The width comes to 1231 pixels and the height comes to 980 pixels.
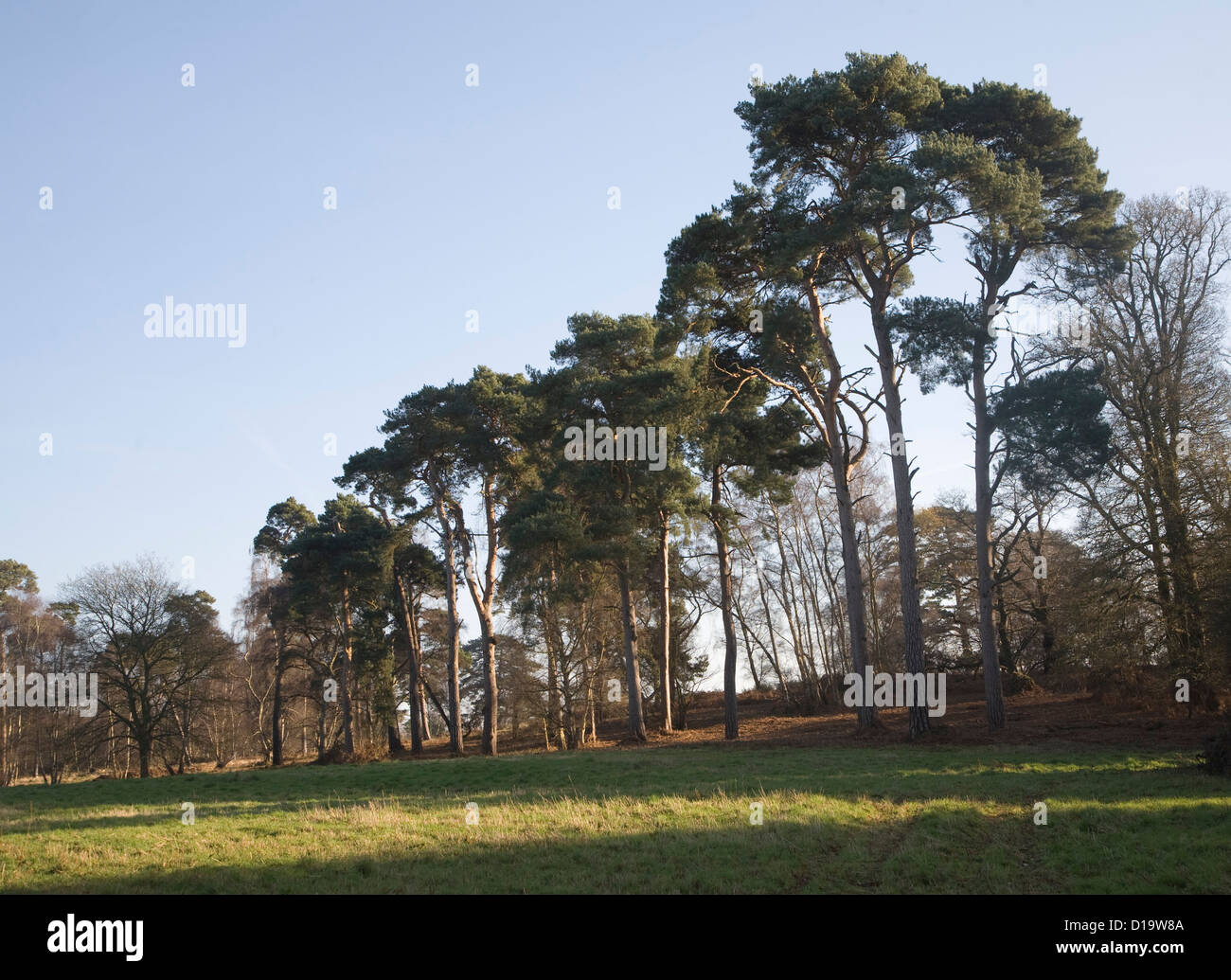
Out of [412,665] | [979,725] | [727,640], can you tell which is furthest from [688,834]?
[412,665]

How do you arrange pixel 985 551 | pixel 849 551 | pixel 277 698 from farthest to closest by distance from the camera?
1. pixel 277 698
2. pixel 849 551
3. pixel 985 551

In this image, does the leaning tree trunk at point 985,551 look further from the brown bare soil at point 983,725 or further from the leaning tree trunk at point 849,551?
the leaning tree trunk at point 849,551

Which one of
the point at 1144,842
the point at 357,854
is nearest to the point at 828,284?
the point at 1144,842

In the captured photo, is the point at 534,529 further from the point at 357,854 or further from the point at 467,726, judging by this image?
the point at 467,726

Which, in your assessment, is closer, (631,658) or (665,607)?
(631,658)

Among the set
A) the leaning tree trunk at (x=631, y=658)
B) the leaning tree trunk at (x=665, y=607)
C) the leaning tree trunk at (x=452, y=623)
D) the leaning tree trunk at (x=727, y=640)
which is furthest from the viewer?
the leaning tree trunk at (x=452, y=623)

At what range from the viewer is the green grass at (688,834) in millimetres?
9180

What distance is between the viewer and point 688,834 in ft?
37.2

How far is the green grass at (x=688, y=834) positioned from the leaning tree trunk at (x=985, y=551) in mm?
5138

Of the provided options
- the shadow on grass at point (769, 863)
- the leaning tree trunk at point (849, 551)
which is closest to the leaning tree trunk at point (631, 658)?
the leaning tree trunk at point (849, 551)

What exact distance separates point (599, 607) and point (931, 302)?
17.2 metres

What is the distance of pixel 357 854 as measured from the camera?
1053 cm

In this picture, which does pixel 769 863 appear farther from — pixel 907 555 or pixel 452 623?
pixel 452 623

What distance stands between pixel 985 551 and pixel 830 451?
18.1 ft
